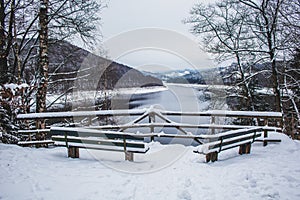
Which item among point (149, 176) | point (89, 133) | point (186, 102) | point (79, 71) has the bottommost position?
point (149, 176)

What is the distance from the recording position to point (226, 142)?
4887 mm

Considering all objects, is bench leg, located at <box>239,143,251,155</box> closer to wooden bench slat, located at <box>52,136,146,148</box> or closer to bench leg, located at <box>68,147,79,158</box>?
wooden bench slat, located at <box>52,136,146,148</box>

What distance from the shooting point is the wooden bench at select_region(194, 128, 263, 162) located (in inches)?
187

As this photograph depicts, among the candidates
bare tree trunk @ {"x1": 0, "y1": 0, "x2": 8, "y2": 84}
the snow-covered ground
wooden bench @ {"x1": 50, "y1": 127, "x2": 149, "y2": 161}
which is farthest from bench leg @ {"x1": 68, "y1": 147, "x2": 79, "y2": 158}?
bare tree trunk @ {"x1": 0, "y1": 0, "x2": 8, "y2": 84}

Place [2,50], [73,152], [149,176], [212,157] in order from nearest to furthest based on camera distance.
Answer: [149,176], [212,157], [73,152], [2,50]

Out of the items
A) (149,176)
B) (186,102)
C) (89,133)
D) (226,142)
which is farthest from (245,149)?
(186,102)

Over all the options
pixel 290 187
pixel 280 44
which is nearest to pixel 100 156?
pixel 290 187

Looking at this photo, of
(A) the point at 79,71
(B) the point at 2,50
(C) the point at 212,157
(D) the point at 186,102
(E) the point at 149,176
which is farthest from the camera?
(D) the point at 186,102

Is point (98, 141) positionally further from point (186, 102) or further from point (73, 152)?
point (186, 102)

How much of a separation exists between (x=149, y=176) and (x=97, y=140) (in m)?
1.50

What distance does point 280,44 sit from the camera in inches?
385

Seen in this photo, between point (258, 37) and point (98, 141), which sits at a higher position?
point (258, 37)

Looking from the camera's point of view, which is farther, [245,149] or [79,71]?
[79,71]

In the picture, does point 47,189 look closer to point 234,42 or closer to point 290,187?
point 290,187
